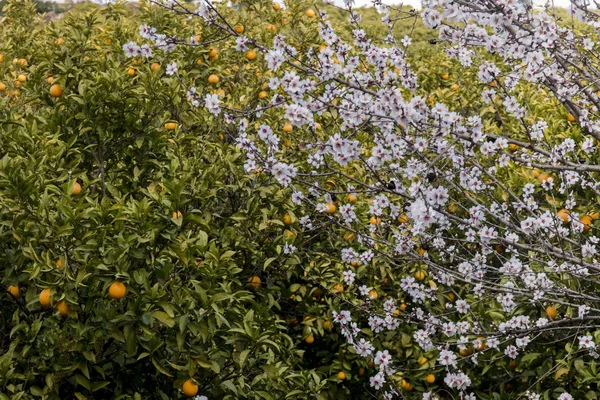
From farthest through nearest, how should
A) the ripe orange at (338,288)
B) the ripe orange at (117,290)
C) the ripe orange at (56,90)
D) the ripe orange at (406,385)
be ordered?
the ripe orange at (406,385)
the ripe orange at (338,288)
the ripe orange at (56,90)
the ripe orange at (117,290)

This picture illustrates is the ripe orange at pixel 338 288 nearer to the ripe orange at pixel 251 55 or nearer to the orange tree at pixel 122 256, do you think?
the orange tree at pixel 122 256

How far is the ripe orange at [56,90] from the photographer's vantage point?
3661mm

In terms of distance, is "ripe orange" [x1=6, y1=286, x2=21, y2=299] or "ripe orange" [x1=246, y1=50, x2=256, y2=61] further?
"ripe orange" [x1=246, y1=50, x2=256, y2=61]

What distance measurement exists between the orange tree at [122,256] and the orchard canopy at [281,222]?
0.01 meters

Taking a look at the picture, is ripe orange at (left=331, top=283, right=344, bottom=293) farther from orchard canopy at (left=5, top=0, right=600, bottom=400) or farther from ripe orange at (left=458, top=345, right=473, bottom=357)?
ripe orange at (left=458, top=345, right=473, bottom=357)

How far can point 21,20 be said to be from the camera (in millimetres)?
7465

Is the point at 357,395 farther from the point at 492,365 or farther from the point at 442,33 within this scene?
the point at 442,33

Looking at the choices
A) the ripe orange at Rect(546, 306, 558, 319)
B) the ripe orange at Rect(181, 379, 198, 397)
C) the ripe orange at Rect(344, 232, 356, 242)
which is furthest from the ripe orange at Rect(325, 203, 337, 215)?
the ripe orange at Rect(181, 379, 198, 397)

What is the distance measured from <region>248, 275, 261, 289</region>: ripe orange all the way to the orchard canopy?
0.01m

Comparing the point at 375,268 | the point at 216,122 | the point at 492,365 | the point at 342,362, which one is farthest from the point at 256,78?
the point at 492,365

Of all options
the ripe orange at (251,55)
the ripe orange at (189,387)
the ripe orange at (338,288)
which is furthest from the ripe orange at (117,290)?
the ripe orange at (251,55)

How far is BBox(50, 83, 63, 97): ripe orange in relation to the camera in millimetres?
3661

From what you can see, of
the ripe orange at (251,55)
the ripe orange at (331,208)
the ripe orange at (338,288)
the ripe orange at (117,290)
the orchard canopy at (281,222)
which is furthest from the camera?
the ripe orange at (251,55)

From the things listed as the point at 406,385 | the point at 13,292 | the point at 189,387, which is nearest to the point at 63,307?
the point at 13,292
